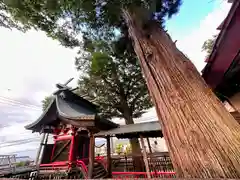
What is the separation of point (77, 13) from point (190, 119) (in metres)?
5.02

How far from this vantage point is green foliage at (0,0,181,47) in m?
3.68

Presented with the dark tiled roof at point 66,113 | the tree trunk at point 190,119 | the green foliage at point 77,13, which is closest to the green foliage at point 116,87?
the dark tiled roof at point 66,113

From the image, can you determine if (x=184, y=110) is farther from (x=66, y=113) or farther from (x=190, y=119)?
(x=66, y=113)

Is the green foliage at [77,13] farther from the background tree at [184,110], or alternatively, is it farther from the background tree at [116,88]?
the background tree at [116,88]

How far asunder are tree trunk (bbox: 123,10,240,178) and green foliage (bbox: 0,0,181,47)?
4.96ft

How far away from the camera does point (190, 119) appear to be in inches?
51.1

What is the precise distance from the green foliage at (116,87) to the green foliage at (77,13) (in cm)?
336

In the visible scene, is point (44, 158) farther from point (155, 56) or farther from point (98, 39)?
point (155, 56)

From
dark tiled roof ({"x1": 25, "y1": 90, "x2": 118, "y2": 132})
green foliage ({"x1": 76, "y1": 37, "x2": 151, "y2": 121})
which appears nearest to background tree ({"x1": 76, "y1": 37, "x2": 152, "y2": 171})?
green foliage ({"x1": 76, "y1": 37, "x2": 151, "y2": 121})

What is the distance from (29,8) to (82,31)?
190 centimetres

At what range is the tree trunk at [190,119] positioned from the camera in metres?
1.02

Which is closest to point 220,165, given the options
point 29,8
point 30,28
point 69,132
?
point 29,8

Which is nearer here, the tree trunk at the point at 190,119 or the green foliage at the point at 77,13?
the tree trunk at the point at 190,119

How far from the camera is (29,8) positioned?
14.5 feet
